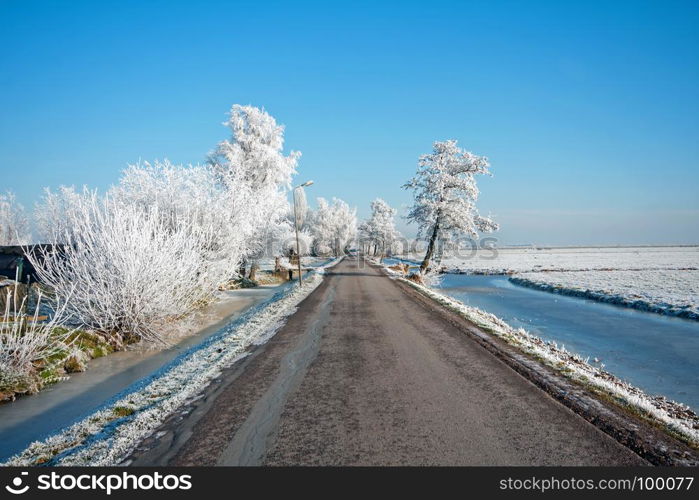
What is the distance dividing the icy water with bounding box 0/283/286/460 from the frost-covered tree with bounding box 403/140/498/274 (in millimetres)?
23210

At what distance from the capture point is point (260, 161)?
3019 cm

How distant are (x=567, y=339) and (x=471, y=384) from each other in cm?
861

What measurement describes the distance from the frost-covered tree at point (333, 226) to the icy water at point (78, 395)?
231ft

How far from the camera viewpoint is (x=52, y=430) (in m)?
6.52

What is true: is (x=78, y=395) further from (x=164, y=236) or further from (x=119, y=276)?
(x=164, y=236)

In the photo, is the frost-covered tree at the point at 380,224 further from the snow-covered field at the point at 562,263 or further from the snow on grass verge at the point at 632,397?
the snow on grass verge at the point at 632,397

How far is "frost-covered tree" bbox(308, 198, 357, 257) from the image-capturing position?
278 feet

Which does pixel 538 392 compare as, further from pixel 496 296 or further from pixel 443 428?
pixel 496 296

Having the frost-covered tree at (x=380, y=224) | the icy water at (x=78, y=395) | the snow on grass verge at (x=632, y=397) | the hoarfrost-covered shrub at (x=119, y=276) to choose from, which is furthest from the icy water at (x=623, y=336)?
the frost-covered tree at (x=380, y=224)

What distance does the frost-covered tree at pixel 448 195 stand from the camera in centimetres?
3152

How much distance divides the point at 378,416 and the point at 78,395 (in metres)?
7.15

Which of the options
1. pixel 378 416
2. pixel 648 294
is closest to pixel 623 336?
pixel 378 416
